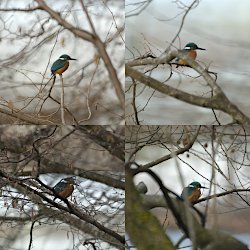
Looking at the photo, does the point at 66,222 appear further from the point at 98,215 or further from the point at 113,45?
the point at 113,45

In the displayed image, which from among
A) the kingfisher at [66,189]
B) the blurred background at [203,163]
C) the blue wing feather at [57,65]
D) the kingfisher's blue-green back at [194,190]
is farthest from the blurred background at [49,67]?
the kingfisher's blue-green back at [194,190]

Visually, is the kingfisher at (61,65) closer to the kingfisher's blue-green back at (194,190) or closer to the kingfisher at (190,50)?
the kingfisher at (190,50)

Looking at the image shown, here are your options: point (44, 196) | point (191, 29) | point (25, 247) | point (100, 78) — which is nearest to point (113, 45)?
point (100, 78)

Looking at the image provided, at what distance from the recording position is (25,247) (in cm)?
317

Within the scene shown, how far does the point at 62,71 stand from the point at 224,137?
967mm

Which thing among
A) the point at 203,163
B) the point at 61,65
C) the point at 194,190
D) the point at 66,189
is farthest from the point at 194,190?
the point at 61,65

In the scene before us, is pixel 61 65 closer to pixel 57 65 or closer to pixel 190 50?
pixel 57 65

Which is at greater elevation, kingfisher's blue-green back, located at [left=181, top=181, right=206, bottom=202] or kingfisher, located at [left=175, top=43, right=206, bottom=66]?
kingfisher, located at [left=175, top=43, right=206, bottom=66]

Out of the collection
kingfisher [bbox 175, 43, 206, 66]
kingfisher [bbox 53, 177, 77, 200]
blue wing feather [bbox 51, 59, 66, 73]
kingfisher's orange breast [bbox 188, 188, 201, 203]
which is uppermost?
blue wing feather [bbox 51, 59, 66, 73]

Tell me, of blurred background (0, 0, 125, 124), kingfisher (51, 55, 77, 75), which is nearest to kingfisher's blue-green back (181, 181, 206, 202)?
blurred background (0, 0, 125, 124)

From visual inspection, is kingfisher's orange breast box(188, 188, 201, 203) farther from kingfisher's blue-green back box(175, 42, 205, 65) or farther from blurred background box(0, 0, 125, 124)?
kingfisher's blue-green back box(175, 42, 205, 65)

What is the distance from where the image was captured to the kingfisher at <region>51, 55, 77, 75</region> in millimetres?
3105

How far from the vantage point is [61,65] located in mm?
3107

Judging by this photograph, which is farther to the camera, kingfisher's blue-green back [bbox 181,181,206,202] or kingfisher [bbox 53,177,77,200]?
kingfisher [bbox 53,177,77,200]
